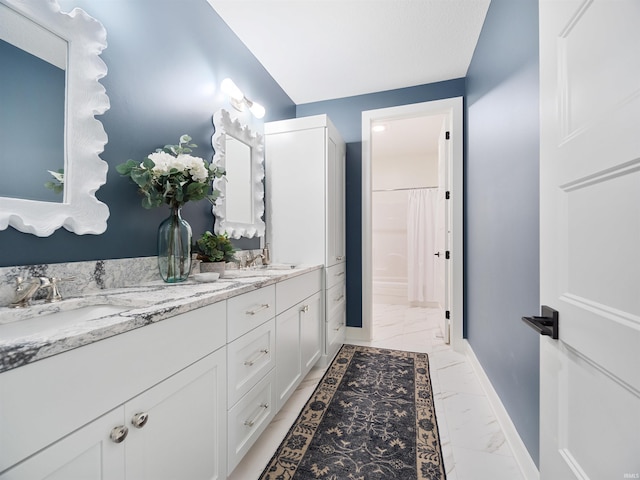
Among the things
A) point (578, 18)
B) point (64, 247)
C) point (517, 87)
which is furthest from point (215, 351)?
point (517, 87)

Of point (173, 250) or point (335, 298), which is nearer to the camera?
point (173, 250)

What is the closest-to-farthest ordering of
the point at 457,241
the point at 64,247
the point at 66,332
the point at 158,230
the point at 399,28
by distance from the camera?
the point at 66,332 < the point at 64,247 < the point at 158,230 < the point at 399,28 < the point at 457,241

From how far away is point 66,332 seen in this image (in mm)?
631

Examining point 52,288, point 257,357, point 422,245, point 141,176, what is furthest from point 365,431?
point 422,245

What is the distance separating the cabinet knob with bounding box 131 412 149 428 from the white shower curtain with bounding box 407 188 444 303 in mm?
4117

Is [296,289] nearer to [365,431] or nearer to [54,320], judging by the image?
[365,431]

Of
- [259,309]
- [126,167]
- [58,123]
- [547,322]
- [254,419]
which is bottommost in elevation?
[254,419]

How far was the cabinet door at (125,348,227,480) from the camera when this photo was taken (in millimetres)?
772

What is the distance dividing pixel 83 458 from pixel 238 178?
69.9 inches

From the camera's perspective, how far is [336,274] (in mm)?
2625

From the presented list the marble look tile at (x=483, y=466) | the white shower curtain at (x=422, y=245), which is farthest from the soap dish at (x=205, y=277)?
the white shower curtain at (x=422, y=245)

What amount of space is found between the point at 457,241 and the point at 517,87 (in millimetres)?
1553

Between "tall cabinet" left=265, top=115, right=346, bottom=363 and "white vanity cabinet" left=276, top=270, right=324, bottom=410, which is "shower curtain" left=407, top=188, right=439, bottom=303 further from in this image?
"white vanity cabinet" left=276, top=270, right=324, bottom=410

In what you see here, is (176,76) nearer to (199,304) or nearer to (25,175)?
(25,175)
